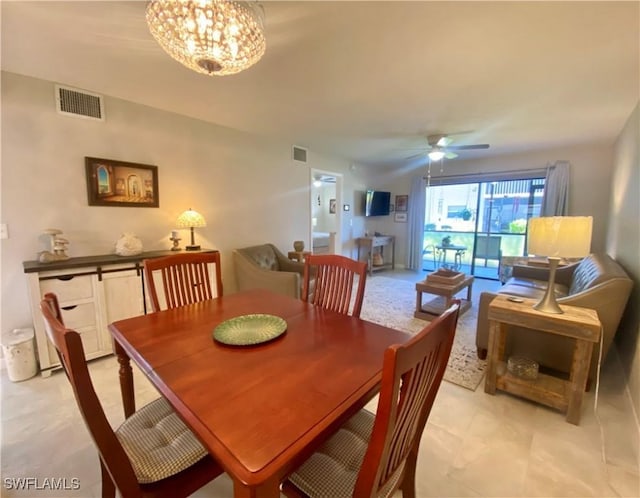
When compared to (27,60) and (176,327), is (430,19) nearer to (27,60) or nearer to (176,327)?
(176,327)

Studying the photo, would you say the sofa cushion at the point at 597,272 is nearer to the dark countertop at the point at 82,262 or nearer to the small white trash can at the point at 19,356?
the dark countertop at the point at 82,262

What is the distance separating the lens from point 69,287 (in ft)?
7.48

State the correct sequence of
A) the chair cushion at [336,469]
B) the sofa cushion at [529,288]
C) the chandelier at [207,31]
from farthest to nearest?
the sofa cushion at [529,288], the chandelier at [207,31], the chair cushion at [336,469]

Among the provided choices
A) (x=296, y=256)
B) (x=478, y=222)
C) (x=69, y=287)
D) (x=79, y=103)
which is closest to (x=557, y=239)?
(x=296, y=256)

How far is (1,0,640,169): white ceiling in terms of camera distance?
1.58 m

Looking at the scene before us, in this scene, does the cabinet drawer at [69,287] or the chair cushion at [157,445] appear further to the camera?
the cabinet drawer at [69,287]

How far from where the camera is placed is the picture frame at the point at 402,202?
21.5 ft

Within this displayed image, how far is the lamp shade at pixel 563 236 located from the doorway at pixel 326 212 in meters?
3.54

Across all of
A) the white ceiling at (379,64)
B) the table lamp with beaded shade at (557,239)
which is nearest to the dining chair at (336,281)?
the table lamp with beaded shade at (557,239)

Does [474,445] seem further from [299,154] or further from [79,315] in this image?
[299,154]

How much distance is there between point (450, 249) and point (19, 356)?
657 centimetres

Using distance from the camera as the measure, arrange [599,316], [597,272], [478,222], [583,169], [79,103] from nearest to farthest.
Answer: [599,316], [597,272], [79,103], [583,169], [478,222]

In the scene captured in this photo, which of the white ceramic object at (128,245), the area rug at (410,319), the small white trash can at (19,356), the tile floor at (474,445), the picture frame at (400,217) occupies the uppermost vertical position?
the picture frame at (400,217)

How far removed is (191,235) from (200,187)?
0.60 m
